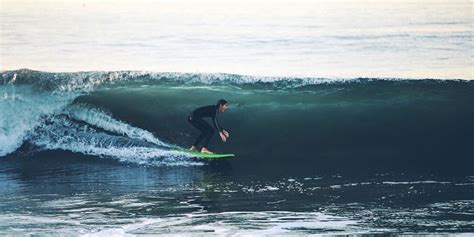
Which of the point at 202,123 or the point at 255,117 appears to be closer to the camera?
the point at 202,123

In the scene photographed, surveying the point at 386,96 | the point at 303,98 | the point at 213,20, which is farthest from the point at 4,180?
the point at 213,20

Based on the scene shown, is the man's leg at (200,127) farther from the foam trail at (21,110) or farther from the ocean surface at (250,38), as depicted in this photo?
the ocean surface at (250,38)

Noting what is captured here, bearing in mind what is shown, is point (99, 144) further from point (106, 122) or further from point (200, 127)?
point (200, 127)

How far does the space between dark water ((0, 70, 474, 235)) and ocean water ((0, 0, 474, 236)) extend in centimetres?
4

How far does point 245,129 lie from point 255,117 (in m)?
0.68

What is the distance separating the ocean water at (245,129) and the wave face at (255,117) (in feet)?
0.13

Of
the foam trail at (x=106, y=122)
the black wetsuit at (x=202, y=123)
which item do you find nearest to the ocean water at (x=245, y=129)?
the foam trail at (x=106, y=122)

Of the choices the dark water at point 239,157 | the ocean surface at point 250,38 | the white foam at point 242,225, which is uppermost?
the ocean surface at point 250,38

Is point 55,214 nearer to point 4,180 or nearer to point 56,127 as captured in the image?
point 4,180

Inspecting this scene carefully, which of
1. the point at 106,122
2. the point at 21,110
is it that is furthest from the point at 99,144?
the point at 21,110

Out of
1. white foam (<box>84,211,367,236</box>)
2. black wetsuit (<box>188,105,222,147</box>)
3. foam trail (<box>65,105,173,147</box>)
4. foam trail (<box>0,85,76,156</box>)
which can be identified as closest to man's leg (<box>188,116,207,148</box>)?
black wetsuit (<box>188,105,222,147</box>)

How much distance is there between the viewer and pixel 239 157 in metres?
18.0

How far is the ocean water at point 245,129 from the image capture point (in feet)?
44.0

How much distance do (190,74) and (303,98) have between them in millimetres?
3130
